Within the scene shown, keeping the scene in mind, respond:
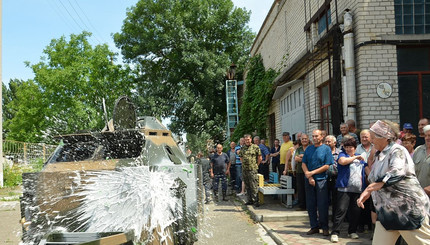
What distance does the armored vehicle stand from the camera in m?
4.77

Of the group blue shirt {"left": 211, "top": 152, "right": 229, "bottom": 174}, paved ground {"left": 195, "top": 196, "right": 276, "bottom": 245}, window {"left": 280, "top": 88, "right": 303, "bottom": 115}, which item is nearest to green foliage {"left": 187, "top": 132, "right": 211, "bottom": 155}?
window {"left": 280, "top": 88, "right": 303, "bottom": 115}

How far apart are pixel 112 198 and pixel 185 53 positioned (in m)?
24.6

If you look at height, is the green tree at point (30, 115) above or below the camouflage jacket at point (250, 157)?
above

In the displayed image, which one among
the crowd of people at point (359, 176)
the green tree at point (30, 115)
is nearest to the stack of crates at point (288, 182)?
the crowd of people at point (359, 176)

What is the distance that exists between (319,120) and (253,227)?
200 inches

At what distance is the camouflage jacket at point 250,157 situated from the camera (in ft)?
36.3

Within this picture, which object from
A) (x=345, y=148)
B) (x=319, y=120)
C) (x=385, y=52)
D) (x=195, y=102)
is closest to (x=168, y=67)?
(x=195, y=102)

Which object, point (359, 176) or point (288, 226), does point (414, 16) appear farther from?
point (288, 226)

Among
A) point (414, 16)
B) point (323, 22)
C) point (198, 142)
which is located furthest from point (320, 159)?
point (198, 142)

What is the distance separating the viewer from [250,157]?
11109 mm

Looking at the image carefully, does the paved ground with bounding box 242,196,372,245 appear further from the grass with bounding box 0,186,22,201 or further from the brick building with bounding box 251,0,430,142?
the grass with bounding box 0,186,22,201

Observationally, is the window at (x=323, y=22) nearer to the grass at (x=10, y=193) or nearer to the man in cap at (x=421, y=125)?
the man in cap at (x=421, y=125)

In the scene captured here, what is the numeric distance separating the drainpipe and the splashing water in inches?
220

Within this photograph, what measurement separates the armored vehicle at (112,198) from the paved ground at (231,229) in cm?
181
